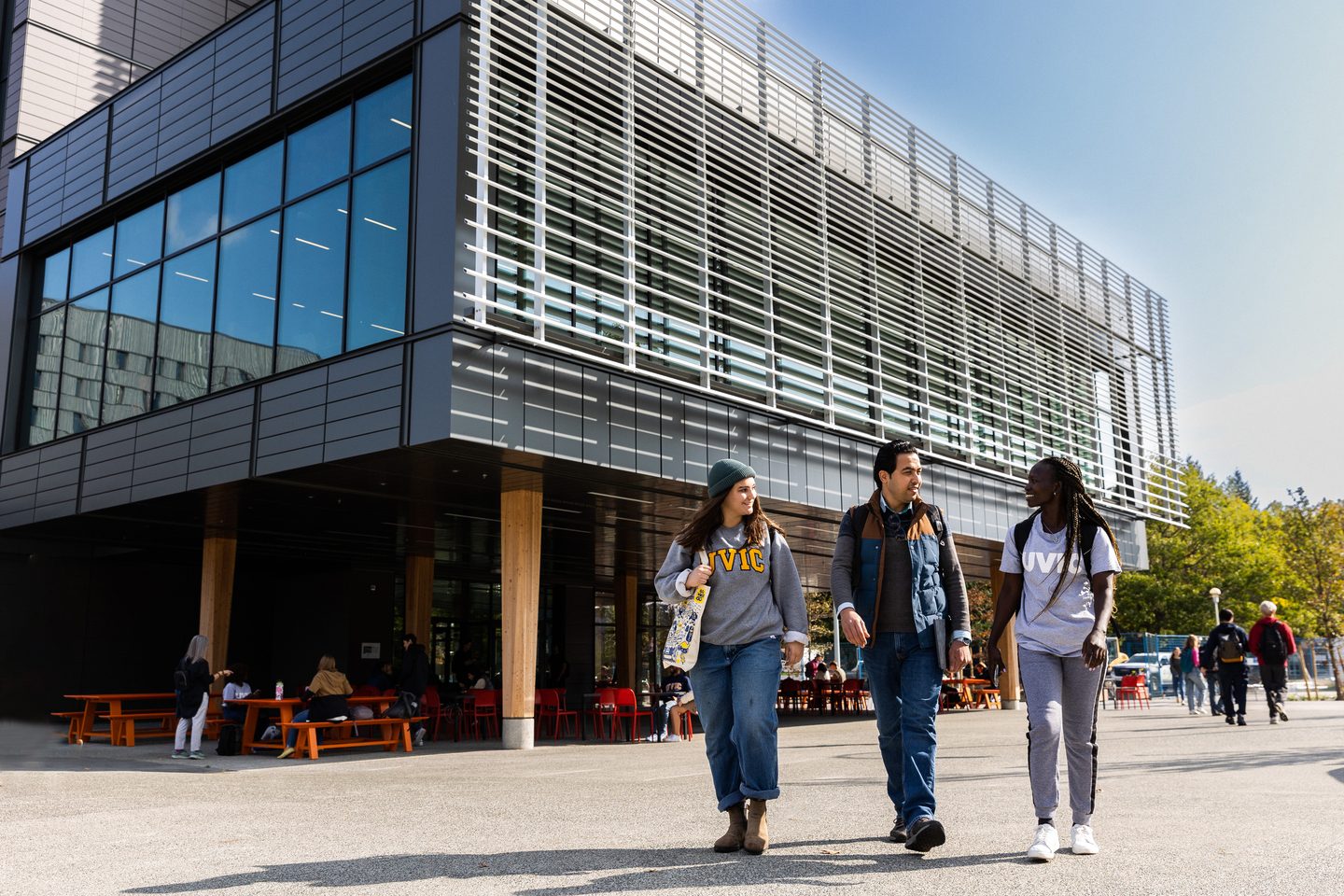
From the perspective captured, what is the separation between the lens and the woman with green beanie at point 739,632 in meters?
5.07


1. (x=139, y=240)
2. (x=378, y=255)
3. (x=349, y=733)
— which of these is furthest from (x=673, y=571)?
(x=139, y=240)

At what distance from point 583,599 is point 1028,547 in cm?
2841

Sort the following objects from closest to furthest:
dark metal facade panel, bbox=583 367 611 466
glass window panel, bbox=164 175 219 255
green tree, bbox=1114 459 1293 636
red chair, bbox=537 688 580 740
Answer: dark metal facade panel, bbox=583 367 611 466 < glass window panel, bbox=164 175 219 255 < red chair, bbox=537 688 580 740 < green tree, bbox=1114 459 1293 636

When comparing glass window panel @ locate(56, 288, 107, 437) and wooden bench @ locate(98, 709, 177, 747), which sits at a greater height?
glass window panel @ locate(56, 288, 107, 437)

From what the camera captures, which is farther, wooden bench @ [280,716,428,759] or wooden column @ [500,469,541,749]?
wooden column @ [500,469,541,749]

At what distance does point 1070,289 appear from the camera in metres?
27.1

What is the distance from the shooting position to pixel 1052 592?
5160 mm

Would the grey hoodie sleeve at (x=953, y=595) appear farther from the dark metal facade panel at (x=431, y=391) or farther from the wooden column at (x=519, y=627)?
the wooden column at (x=519, y=627)

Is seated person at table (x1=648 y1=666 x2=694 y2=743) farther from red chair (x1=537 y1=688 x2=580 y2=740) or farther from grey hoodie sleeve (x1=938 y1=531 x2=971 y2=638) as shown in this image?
grey hoodie sleeve (x1=938 y1=531 x2=971 y2=638)

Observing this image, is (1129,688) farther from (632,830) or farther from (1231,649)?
(632,830)

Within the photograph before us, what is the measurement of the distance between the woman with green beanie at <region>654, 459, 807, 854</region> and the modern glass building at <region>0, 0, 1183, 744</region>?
8.31 metres

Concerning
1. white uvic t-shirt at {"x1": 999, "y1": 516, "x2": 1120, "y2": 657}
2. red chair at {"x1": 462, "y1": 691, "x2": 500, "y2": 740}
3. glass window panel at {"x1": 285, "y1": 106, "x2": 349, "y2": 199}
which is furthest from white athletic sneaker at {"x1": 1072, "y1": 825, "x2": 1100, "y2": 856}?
red chair at {"x1": 462, "y1": 691, "x2": 500, "y2": 740}

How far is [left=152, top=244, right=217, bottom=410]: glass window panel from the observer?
17625 millimetres

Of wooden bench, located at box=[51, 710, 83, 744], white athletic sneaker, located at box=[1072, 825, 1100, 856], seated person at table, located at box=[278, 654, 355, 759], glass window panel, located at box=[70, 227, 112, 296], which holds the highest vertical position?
glass window panel, located at box=[70, 227, 112, 296]
